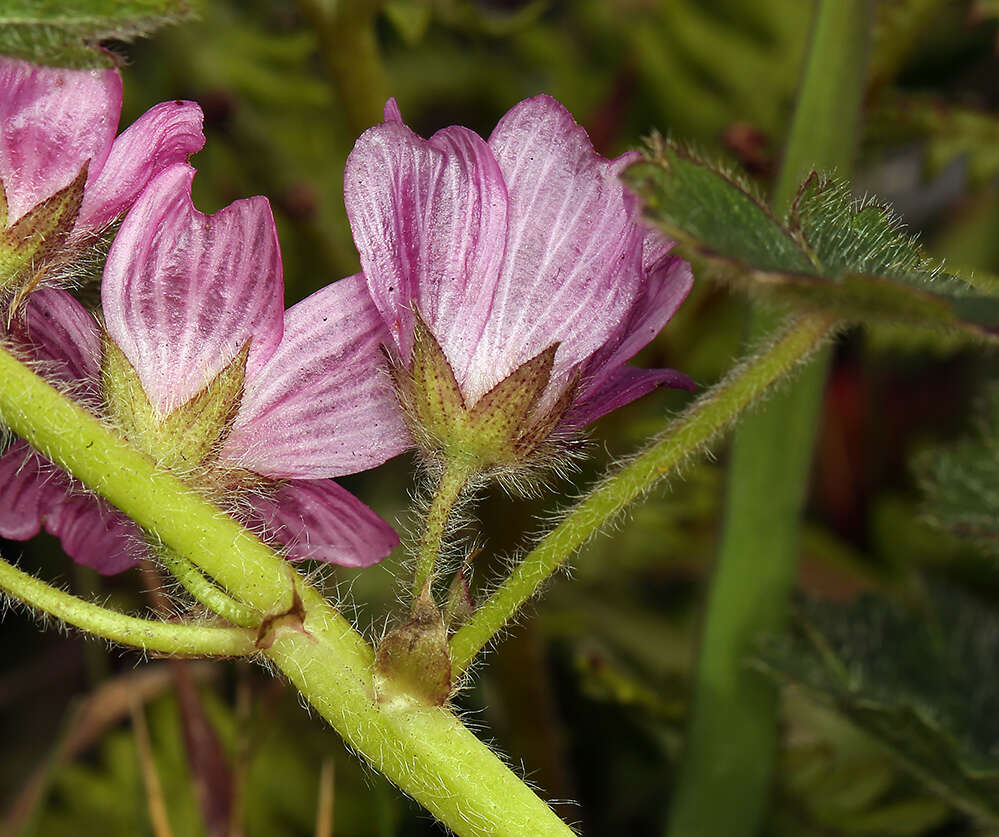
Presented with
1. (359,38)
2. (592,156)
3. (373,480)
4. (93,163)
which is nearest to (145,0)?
(93,163)

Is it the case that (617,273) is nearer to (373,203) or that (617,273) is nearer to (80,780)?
(373,203)

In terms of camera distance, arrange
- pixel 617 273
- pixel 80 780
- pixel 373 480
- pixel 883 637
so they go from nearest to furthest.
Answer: pixel 617 273, pixel 883 637, pixel 80 780, pixel 373 480

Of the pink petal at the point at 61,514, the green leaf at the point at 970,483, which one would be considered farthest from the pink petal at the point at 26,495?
the green leaf at the point at 970,483

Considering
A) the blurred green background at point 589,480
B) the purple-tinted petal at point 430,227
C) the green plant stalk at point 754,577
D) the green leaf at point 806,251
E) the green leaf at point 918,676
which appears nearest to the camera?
the green leaf at point 806,251

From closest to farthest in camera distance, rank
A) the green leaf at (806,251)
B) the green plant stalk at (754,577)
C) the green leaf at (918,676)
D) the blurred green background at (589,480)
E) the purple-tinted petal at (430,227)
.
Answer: the green leaf at (806,251), the purple-tinted petal at (430,227), the green leaf at (918,676), the green plant stalk at (754,577), the blurred green background at (589,480)

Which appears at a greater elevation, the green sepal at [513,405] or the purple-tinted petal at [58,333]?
the green sepal at [513,405]

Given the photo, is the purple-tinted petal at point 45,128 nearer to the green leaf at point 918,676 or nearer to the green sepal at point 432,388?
the green sepal at point 432,388

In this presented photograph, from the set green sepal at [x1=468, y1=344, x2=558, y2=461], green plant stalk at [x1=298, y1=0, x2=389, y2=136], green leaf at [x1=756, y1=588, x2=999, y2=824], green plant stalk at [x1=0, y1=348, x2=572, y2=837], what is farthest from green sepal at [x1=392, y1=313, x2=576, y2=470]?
green plant stalk at [x1=298, y1=0, x2=389, y2=136]

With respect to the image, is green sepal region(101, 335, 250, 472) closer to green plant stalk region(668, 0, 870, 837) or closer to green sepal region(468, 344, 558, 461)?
green sepal region(468, 344, 558, 461)
